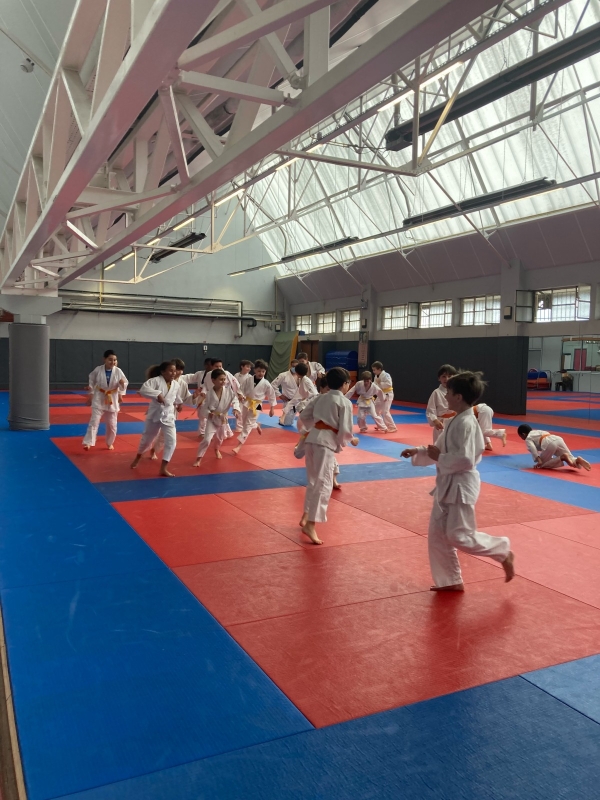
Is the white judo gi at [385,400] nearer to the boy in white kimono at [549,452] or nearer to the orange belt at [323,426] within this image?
the boy in white kimono at [549,452]

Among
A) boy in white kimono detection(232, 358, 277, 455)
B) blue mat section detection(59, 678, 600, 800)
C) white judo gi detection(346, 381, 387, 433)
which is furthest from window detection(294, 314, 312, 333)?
blue mat section detection(59, 678, 600, 800)

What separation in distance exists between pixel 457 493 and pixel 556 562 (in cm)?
154

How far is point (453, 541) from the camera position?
4.20 metres

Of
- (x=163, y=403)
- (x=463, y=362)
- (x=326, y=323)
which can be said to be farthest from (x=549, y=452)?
(x=326, y=323)

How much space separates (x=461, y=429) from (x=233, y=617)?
1.91m

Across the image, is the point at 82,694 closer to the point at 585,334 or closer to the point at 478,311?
the point at 585,334

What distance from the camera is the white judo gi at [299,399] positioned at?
40.3 feet

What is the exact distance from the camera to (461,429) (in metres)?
4.14

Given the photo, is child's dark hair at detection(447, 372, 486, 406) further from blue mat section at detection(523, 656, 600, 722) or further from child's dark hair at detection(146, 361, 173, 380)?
child's dark hair at detection(146, 361, 173, 380)

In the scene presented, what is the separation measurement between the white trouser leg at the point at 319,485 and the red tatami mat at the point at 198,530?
13.8 inches

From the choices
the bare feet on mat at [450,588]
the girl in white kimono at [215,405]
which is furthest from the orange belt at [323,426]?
the girl in white kimono at [215,405]

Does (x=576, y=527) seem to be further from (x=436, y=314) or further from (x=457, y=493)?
(x=436, y=314)

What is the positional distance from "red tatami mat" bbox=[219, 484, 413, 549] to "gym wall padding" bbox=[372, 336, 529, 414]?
485 inches

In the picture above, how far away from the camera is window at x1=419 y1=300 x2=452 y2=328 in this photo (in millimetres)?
21500
